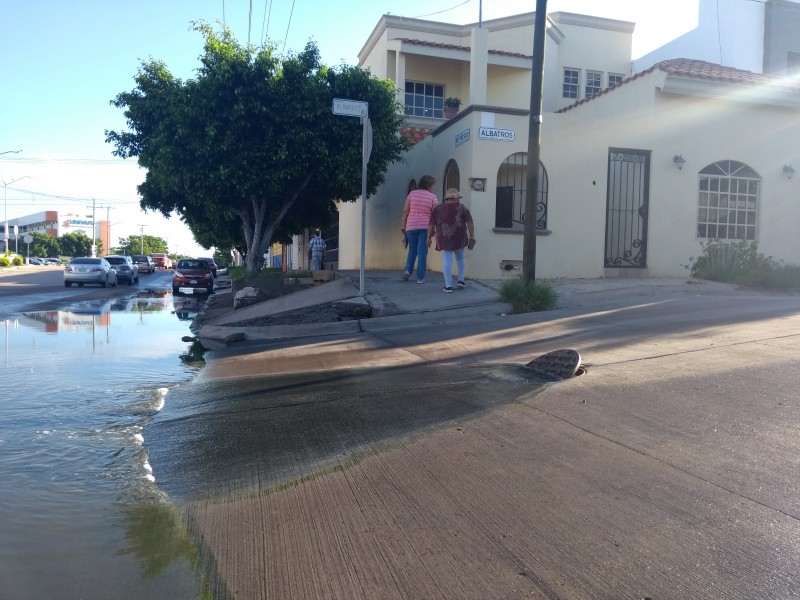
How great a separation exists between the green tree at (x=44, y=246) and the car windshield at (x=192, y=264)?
277 feet

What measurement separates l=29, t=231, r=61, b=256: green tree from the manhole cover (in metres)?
109

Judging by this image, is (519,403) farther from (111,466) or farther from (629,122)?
(629,122)

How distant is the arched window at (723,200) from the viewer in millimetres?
14453

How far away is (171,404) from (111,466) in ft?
5.83

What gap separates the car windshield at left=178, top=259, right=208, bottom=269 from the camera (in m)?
27.7

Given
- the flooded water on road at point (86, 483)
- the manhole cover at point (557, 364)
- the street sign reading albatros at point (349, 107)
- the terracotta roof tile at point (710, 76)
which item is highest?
the terracotta roof tile at point (710, 76)

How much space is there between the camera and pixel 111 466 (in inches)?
181

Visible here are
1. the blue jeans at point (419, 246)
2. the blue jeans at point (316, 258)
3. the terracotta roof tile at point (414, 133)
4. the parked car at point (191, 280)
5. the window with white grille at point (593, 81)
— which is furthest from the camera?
the parked car at point (191, 280)

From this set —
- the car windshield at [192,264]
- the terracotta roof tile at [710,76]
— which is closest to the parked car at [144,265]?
the car windshield at [192,264]

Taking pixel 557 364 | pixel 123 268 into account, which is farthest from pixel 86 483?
pixel 123 268

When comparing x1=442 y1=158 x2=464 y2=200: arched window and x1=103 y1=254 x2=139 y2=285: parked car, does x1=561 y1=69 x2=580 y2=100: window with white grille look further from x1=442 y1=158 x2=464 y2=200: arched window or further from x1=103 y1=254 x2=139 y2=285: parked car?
x1=103 y1=254 x2=139 y2=285: parked car

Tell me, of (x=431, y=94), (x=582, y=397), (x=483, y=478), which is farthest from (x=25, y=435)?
(x=431, y=94)

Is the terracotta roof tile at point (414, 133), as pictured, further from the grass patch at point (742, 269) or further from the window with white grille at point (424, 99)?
the grass patch at point (742, 269)

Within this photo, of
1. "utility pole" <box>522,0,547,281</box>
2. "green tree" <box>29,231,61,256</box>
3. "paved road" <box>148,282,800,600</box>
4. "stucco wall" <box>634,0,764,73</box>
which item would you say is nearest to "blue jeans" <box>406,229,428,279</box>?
"utility pole" <box>522,0,547,281</box>
